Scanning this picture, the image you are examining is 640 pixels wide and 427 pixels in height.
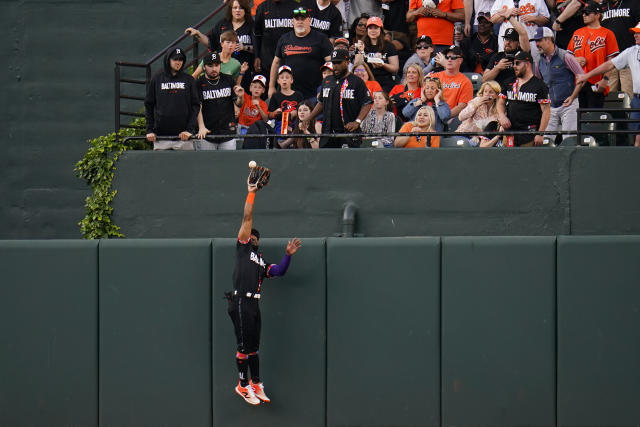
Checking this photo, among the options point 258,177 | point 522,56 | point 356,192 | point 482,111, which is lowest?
point 356,192

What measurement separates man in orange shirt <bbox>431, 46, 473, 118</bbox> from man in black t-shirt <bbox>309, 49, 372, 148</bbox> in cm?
133

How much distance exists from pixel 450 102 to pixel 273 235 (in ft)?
10.1

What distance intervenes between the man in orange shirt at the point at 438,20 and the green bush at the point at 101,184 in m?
4.92

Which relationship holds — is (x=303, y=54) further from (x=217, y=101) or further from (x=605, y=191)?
(x=605, y=191)

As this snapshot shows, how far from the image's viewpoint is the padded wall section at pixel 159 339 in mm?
10430

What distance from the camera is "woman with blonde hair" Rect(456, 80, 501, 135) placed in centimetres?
1233

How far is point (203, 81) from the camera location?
12.8m

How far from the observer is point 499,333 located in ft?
33.4

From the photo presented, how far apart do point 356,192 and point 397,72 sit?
3125 mm

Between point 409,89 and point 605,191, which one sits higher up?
→ point 409,89

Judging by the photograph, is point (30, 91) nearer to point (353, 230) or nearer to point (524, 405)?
point (353, 230)

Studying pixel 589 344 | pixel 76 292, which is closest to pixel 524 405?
pixel 589 344

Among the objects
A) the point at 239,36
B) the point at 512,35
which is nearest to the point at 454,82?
the point at 512,35

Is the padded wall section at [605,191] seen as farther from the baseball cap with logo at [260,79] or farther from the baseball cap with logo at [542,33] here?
the baseball cap with logo at [260,79]
